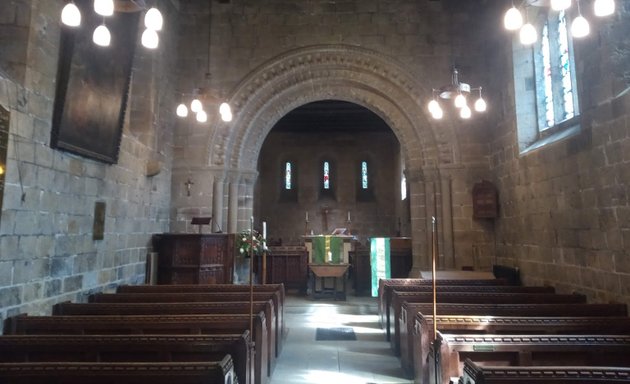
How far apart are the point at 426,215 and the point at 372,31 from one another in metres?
3.91

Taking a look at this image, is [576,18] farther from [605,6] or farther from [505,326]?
[505,326]

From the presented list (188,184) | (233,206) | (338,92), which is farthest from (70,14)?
(338,92)

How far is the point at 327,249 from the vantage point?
8609mm

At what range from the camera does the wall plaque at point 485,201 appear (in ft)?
23.8

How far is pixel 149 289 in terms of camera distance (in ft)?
17.0

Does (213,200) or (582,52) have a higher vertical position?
(582,52)

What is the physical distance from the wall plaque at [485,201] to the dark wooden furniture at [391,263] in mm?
2262

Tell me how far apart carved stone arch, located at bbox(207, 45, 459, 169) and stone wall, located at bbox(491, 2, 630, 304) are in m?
2.21

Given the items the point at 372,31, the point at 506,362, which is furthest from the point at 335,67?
the point at 506,362

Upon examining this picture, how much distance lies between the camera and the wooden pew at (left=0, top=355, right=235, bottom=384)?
2.04 meters

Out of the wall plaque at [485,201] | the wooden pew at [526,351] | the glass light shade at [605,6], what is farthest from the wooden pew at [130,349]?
the wall plaque at [485,201]

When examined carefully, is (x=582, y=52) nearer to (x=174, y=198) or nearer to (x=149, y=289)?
(x=149, y=289)

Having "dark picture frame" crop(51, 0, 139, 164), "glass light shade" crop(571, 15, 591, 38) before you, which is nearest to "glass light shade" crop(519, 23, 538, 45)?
"glass light shade" crop(571, 15, 591, 38)

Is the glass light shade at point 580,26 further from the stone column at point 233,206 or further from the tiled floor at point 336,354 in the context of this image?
the stone column at point 233,206
